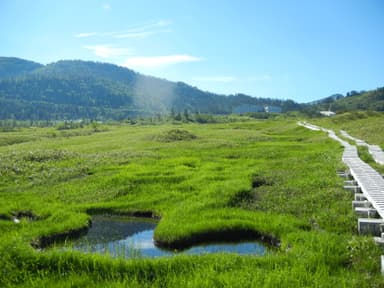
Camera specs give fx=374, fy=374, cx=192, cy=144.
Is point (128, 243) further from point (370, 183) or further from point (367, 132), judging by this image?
point (367, 132)

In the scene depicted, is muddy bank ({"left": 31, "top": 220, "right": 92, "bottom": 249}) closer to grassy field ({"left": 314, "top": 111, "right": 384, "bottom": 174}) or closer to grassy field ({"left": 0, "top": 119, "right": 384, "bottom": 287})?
grassy field ({"left": 0, "top": 119, "right": 384, "bottom": 287})

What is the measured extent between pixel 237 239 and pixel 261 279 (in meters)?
5.77

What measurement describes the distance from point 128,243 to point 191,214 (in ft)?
11.8

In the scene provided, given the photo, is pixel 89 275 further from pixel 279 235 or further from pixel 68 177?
pixel 68 177

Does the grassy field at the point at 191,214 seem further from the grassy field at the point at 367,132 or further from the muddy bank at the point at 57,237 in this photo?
the grassy field at the point at 367,132

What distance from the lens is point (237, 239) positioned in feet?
54.0

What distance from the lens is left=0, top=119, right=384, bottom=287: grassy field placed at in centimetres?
1124

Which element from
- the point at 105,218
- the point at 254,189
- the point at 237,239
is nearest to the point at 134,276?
the point at 237,239

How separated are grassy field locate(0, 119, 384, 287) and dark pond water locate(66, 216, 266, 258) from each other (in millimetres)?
697

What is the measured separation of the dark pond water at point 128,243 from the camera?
49.4ft

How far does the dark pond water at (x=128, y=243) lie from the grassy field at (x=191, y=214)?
27.4 inches

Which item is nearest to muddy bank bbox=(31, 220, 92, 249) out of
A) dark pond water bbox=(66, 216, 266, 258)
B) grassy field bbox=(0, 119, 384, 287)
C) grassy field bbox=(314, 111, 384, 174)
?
grassy field bbox=(0, 119, 384, 287)

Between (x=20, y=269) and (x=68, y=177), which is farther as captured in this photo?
(x=68, y=177)

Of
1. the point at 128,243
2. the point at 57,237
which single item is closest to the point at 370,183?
the point at 128,243
